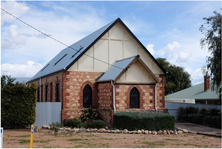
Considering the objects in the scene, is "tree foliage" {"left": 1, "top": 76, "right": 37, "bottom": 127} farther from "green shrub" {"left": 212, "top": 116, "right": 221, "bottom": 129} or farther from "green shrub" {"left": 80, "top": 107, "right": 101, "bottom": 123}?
"green shrub" {"left": 212, "top": 116, "right": 221, "bottom": 129}

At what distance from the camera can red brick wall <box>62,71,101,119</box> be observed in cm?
2438

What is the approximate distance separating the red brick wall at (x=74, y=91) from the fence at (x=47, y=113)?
59cm

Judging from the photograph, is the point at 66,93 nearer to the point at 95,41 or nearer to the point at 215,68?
the point at 95,41

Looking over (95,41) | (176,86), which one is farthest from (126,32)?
(176,86)

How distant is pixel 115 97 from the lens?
74.8ft

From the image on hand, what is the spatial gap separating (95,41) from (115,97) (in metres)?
5.83

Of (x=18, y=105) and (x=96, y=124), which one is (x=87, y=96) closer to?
(x=96, y=124)

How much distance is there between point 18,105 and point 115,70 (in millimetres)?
8425

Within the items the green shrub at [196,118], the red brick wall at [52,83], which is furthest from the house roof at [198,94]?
the red brick wall at [52,83]

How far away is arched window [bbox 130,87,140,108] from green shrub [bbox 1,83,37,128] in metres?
7.91

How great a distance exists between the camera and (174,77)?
6406 cm

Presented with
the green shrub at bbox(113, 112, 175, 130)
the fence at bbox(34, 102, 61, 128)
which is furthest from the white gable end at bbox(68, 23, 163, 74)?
the green shrub at bbox(113, 112, 175, 130)

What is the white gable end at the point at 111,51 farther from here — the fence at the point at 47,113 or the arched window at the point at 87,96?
the fence at the point at 47,113

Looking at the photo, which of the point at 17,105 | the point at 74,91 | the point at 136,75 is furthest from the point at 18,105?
the point at 136,75
